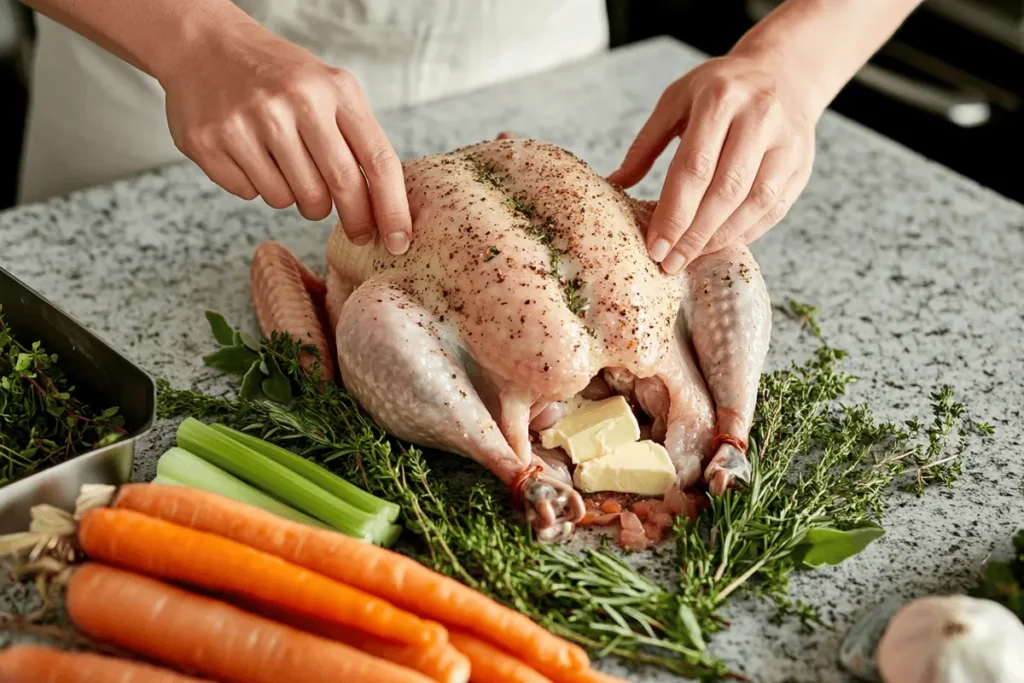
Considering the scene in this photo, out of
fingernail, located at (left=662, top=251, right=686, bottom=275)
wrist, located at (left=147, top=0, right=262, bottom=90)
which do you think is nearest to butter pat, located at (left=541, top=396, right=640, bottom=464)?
fingernail, located at (left=662, top=251, right=686, bottom=275)

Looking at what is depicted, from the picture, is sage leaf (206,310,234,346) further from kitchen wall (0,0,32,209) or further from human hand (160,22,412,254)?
kitchen wall (0,0,32,209)

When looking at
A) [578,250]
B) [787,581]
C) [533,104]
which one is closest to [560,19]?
[533,104]

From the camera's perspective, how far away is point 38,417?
6.27 feet

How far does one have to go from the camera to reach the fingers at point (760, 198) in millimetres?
2061

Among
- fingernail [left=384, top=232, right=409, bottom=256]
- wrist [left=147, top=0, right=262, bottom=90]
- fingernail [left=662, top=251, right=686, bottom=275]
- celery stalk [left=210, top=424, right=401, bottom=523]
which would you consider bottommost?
celery stalk [left=210, top=424, right=401, bottom=523]

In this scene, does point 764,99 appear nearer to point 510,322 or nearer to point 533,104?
point 510,322

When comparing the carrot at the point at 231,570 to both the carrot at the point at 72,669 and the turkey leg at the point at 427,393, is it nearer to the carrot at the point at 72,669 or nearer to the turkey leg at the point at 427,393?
the carrot at the point at 72,669

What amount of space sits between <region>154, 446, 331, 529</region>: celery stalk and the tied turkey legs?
0.85 feet

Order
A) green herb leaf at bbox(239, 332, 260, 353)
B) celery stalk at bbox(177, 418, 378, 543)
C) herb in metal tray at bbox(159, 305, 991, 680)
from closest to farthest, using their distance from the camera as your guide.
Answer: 1. herb in metal tray at bbox(159, 305, 991, 680)
2. celery stalk at bbox(177, 418, 378, 543)
3. green herb leaf at bbox(239, 332, 260, 353)

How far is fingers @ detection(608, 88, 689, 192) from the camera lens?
7.61ft

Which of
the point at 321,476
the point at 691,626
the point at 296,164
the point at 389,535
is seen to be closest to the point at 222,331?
the point at 296,164

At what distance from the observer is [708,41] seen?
5.10 metres

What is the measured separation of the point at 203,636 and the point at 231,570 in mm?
103

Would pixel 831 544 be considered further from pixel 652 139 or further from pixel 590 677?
pixel 652 139
